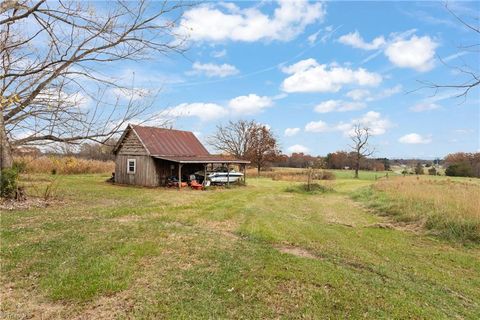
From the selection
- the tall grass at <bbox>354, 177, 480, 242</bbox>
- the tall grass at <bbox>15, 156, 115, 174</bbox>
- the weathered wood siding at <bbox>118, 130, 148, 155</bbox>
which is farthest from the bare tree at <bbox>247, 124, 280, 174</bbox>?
A: the tall grass at <bbox>354, 177, 480, 242</bbox>

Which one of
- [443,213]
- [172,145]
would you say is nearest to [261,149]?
[172,145]

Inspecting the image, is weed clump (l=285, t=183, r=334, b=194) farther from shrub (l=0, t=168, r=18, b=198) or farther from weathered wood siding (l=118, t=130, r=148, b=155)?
shrub (l=0, t=168, r=18, b=198)

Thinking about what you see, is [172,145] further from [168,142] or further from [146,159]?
[146,159]

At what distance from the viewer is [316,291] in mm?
5445

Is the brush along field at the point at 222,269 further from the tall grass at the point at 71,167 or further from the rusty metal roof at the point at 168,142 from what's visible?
the tall grass at the point at 71,167

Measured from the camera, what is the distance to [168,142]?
29.0 meters

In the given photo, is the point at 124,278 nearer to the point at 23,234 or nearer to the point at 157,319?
the point at 157,319

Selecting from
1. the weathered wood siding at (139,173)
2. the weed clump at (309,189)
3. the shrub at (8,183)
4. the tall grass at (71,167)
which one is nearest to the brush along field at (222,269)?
the shrub at (8,183)

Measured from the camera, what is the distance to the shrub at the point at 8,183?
1262cm

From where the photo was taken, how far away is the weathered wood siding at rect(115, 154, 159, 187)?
25766 millimetres

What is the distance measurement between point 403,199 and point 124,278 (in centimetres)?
1557

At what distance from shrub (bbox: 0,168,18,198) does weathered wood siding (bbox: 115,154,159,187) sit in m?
12.8

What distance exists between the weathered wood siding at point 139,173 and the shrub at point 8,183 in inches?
502

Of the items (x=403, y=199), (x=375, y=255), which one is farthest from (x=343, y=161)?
(x=375, y=255)
